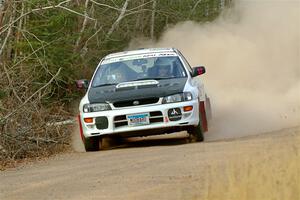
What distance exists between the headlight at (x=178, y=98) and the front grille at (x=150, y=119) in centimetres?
24

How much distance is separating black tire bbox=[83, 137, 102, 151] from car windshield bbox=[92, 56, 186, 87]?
1141 millimetres

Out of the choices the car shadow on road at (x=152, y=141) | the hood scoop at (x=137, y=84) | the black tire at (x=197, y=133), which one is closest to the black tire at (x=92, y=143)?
the car shadow on road at (x=152, y=141)

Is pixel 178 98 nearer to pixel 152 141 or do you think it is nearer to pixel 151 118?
pixel 151 118

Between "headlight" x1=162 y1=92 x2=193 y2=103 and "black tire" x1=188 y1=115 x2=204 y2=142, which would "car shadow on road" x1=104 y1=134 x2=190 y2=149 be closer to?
"black tire" x1=188 y1=115 x2=204 y2=142

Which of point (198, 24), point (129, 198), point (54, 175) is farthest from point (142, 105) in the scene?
point (198, 24)

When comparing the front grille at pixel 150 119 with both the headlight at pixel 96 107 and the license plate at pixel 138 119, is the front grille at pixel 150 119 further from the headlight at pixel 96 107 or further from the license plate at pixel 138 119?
the headlight at pixel 96 107

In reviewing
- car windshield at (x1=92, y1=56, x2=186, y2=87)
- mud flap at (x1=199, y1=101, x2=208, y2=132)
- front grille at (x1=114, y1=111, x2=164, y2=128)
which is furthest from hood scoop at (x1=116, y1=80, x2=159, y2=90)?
mud flap at (x1=199, y1=101, x2=208, y2=132)

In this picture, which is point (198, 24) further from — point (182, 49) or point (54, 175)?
point (54, 175)

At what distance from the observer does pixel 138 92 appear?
13.6 meters

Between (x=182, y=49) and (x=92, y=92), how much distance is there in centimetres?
1507

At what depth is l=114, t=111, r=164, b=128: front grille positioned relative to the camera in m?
13.4

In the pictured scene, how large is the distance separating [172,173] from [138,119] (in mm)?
3541

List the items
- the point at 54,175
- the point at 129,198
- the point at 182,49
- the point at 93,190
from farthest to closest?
1. the point at 182,49
2. the point at 54,175
3. the point at 93,190
4. the point at 129,198

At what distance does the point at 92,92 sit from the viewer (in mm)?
14219
